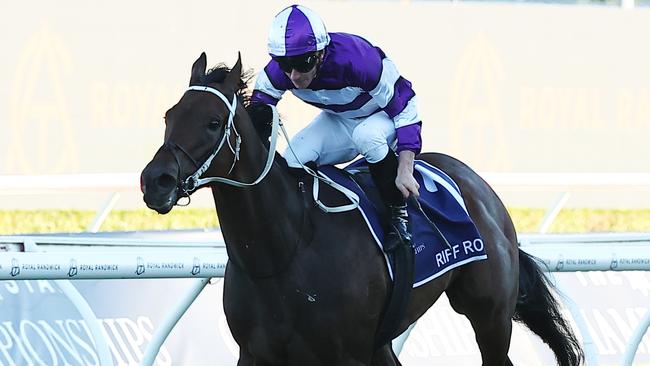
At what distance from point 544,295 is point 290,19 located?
5.52 ft

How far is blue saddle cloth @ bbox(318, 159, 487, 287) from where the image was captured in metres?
4.14

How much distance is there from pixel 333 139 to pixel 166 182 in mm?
1019

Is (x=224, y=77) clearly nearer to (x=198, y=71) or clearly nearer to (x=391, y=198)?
(x=198, y=71)

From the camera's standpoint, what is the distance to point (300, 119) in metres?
9.55

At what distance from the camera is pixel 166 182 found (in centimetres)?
336

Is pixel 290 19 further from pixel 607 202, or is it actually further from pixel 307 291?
pixel 607 202

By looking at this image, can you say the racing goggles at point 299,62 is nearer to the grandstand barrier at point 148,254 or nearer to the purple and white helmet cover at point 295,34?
the purple and white helmet cover at point 295,34

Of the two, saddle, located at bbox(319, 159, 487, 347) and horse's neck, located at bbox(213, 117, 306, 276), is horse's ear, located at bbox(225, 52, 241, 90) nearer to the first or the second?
horse's neck, located at bbox(213, 117, 306, 276)

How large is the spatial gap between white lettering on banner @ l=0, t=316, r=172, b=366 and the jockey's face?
1494 millimetres

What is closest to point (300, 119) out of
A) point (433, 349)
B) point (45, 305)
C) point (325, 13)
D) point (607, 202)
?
point (325, 13)

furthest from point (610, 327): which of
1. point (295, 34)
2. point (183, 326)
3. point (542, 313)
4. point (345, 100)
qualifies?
point (295, 34)

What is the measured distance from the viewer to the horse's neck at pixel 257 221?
3.77 m

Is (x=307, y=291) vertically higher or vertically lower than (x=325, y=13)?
higher

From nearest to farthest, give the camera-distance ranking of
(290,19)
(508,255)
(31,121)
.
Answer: (290,19)
(508,255)
(31,121)
